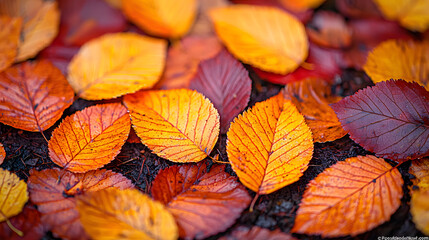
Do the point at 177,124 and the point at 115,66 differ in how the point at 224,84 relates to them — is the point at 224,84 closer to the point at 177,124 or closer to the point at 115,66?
the point at 177,124

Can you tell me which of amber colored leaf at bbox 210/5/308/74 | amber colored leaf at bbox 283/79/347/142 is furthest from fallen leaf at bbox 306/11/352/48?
amber colored leaf at bbox 283/79/347/142

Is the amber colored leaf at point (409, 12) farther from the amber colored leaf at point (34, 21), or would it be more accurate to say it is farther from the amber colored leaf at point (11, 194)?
the amber colored leaf at point (11, 194)

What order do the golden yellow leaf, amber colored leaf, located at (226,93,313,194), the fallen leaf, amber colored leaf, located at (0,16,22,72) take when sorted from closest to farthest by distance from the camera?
the golden yellow leaf
amber colored leaf, located at (226,93,313,194)
amber colored leaf, located at (0,16,22,72)
the fallen leaf

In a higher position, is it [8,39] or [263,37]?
[263,37]

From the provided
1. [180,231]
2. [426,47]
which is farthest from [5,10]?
[426,47]

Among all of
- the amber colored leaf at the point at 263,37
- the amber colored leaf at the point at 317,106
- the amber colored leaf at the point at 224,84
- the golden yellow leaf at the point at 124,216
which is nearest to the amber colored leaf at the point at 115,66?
the amber colored leaf at the point at 224,84

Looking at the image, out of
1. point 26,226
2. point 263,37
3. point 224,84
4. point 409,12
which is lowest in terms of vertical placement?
point 26,226

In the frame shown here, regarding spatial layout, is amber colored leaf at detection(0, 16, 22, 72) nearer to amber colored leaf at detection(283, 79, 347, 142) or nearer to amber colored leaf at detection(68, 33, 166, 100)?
amber colored leaf at detection(68, 33, 166, 100)

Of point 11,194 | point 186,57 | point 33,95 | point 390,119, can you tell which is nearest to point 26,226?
point 11,194

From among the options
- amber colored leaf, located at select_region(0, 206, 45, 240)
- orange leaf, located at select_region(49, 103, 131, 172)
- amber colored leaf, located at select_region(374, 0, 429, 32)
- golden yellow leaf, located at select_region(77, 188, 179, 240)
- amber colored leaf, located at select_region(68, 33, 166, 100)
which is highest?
amber colored leaf, located at select_region(374, 0, 429, 32)
